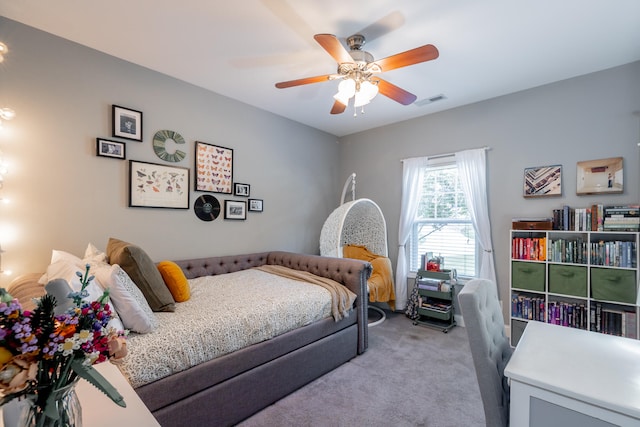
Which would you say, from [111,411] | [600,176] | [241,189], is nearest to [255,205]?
[241,189]

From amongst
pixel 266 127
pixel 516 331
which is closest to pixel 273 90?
pixel 266 127

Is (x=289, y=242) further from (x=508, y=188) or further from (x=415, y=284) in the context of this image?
(x=508, y=188)

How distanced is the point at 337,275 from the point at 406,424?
1.32 metres

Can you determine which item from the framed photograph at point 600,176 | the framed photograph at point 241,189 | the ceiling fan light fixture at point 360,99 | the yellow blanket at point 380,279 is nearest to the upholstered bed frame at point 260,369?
the yellow blanket at point 380,279

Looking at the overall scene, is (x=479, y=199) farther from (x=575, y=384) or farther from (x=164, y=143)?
(x=164, y=143)

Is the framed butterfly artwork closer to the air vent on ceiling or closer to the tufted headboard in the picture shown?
the tufted headboard

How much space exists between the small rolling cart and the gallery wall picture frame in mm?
2230

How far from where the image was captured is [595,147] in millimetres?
2736

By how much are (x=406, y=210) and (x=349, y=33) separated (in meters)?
2.44

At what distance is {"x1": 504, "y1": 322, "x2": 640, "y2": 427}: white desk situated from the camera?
2.79ft

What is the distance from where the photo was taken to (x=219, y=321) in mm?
1789

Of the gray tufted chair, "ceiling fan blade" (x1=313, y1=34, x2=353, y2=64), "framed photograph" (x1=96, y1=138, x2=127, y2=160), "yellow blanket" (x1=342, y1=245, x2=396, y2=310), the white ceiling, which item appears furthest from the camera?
"yellow blanket" (x1=342, y1=245, x2=396, y2=310)

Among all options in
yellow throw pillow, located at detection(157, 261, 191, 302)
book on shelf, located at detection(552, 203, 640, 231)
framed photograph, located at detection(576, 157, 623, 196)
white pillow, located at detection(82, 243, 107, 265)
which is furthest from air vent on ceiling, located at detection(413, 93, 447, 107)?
white pillow, located at detection(82, 243, 107, 265)

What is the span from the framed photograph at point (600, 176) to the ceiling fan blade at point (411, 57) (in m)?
2.19
